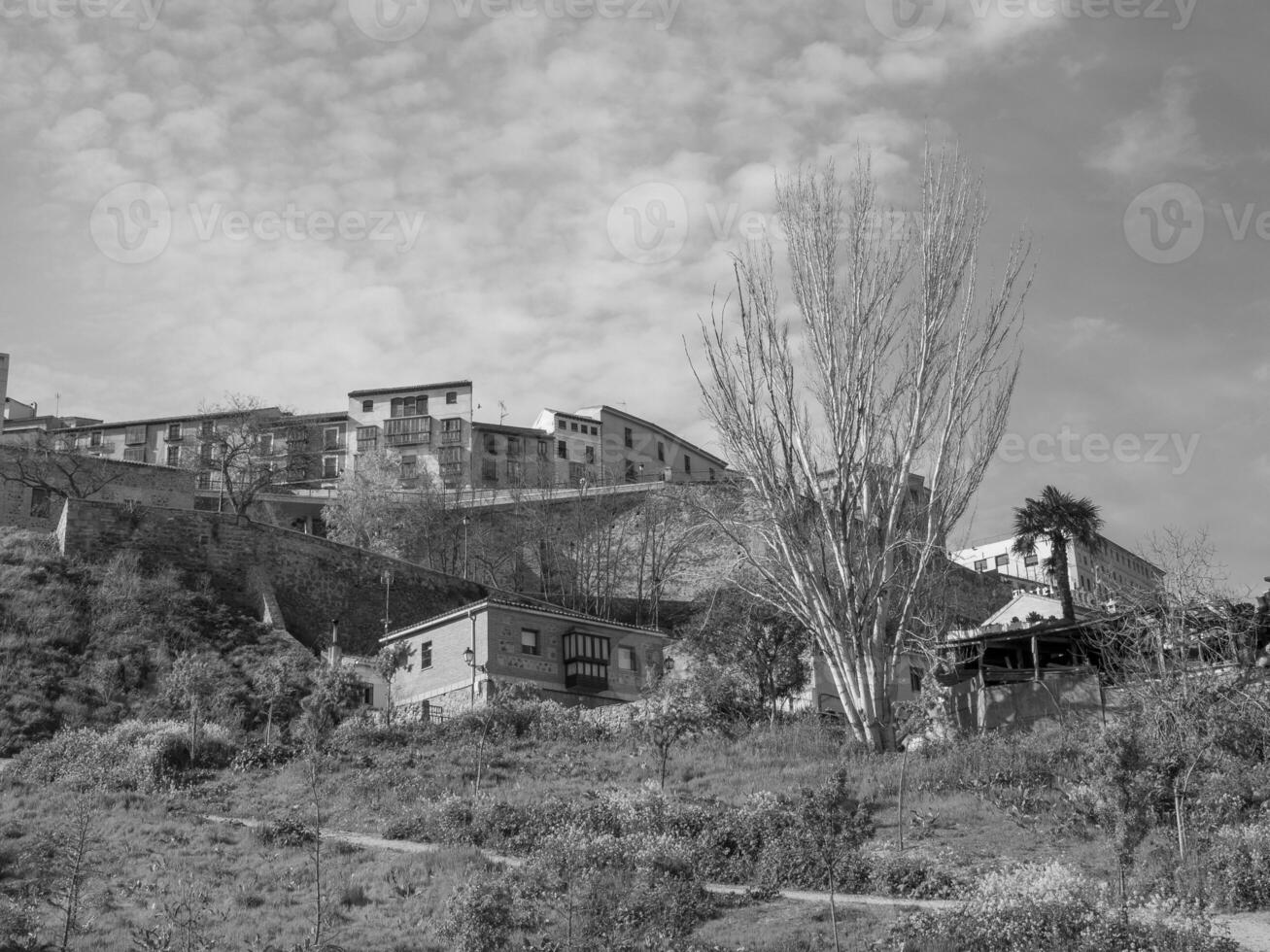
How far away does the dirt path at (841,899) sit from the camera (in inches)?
646

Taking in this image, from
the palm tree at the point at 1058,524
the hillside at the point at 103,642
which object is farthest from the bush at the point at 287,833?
the palm tree at the point at 1058,524

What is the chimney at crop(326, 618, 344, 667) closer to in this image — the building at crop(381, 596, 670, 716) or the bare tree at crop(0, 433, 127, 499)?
the building at crop(381, 596, 670, 716)

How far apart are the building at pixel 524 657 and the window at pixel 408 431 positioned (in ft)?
148

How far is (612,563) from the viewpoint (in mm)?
64750

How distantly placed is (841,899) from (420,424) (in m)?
72.9

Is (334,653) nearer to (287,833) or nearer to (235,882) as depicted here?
(287,833)

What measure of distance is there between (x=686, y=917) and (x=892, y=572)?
13634 mm

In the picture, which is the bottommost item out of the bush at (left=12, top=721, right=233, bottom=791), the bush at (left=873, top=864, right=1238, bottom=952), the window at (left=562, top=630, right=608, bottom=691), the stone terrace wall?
the bush at (left=873, top=864, right=1238, bottom=952)

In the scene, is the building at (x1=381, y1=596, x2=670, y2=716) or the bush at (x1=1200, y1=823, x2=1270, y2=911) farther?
the building at (x1=381, y1=596, x2=670, y2=716)

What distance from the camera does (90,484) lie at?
6072 cm

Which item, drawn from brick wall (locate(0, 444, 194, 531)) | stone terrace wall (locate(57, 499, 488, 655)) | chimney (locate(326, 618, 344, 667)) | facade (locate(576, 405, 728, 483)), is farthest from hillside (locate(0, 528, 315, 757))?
facade (locate(576, 405, 728, 483))

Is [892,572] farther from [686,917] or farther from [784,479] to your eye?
[686,917]

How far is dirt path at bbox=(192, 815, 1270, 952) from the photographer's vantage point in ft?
53.8

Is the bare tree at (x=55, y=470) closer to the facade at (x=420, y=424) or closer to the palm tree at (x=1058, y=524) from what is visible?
the facade at (x=420, y=424)
